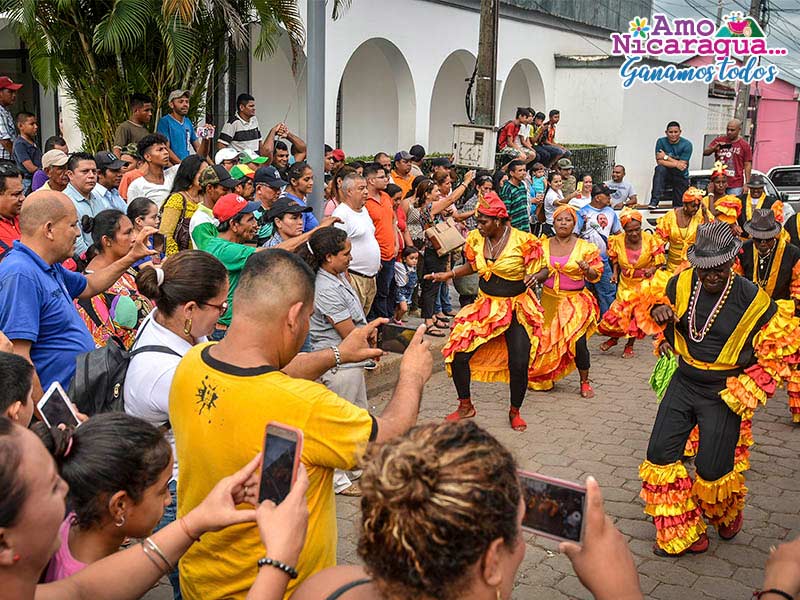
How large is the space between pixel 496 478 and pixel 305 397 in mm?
936

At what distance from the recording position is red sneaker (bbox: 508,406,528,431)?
754 centimetres

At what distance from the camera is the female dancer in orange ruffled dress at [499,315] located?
755cm

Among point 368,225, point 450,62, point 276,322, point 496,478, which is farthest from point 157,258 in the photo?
point 450,62

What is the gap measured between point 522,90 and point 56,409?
74.5 ft

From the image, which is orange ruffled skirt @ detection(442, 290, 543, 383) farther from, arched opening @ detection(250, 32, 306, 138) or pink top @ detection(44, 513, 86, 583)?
arched opening @ detection(250, 32, 306, 138)

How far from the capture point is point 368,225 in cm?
791

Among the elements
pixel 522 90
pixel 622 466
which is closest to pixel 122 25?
pixel 622 466

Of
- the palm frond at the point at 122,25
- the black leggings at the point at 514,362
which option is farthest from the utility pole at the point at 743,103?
the black leggings at the point at 514,362

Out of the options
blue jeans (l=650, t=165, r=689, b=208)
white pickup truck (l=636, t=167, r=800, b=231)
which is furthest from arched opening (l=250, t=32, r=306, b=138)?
blue jeans (l=650, t=165, r=689, b=208)

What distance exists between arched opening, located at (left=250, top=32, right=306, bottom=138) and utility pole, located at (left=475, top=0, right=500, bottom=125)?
294 cm

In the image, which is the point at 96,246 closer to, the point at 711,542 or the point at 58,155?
the point at 58,155

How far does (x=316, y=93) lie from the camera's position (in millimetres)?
7297

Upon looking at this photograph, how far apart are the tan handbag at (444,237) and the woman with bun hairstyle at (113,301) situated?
443cm

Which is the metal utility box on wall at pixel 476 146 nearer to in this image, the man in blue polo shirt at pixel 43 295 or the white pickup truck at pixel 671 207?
the white pickup truck at pixel 671 207
